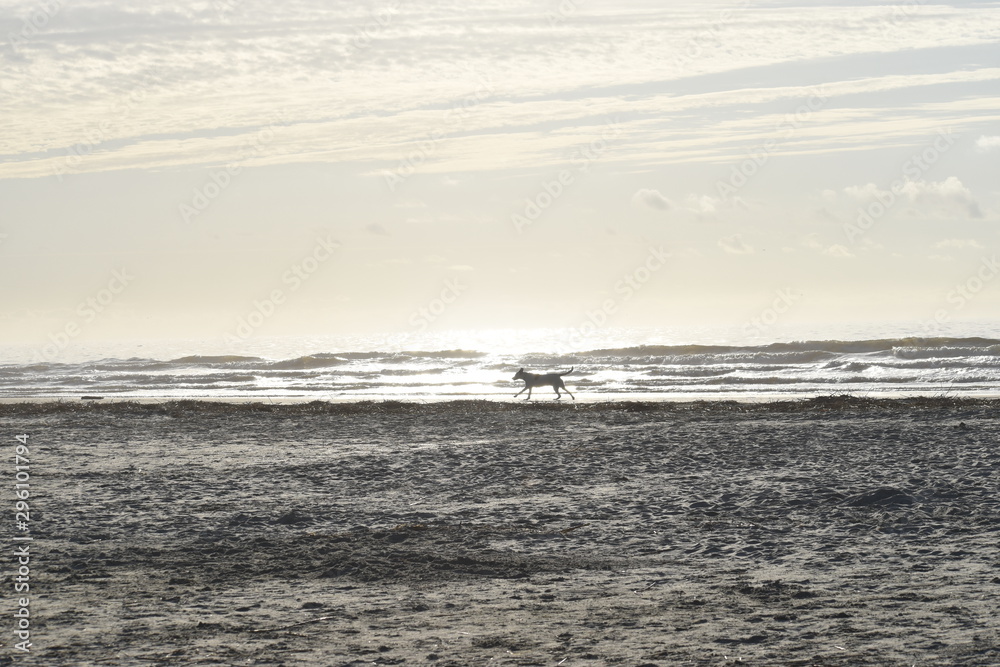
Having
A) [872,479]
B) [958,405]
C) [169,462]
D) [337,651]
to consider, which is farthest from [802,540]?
[958,405]

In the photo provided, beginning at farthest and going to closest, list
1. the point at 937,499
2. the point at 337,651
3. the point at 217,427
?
the point at 217,427
the point at 937,499
the point at 337,651

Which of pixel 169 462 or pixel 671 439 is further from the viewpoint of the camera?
pixel 671 439

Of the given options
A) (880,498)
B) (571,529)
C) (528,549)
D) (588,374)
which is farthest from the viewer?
(588,374)

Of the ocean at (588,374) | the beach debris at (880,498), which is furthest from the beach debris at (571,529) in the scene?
the ocean at (588,374)

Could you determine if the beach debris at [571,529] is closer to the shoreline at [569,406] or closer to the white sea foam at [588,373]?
the shoreline at [569,406]

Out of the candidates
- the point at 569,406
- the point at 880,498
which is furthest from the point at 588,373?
the point at 880,498

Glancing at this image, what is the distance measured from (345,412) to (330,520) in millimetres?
13680

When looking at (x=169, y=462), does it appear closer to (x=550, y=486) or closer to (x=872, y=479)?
(x=550, y=486)

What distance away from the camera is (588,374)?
49656 millimetres

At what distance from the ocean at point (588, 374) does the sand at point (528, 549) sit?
1530cm

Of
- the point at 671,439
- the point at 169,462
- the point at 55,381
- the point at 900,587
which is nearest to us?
the point at 900,587

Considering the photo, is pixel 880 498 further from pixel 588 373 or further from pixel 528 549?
pixel 588 373

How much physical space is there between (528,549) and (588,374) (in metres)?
40.9

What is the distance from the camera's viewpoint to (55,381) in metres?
57.6
